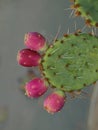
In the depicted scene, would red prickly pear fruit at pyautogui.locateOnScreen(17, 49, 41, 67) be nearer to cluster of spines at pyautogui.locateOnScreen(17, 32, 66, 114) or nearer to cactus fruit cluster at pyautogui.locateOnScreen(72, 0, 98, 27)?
cluster of spines at pyautogui.locateOnScreen(17, 32, 66, 114)

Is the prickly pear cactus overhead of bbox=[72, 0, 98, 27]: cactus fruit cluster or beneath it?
beneath

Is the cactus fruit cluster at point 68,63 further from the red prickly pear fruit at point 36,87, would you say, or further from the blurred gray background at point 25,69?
the blurred gray background at point 25,69

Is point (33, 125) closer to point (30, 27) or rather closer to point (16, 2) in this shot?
point (30, 27)

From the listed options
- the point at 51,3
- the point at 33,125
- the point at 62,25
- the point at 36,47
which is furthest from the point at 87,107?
the point at 36,47

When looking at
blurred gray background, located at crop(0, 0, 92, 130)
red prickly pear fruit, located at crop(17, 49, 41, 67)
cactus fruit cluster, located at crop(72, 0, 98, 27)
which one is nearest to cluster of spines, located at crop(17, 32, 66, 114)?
red prickly pear fruit, located at crop(17, 49, 41, 67)

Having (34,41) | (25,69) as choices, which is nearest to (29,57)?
(34,41)

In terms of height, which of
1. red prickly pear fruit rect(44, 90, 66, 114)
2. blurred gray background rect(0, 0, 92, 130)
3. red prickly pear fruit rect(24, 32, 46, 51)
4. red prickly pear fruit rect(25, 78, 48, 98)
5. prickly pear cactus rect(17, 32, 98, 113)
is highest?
red prickly pear fruit rect(24, 32, 46, 51)
